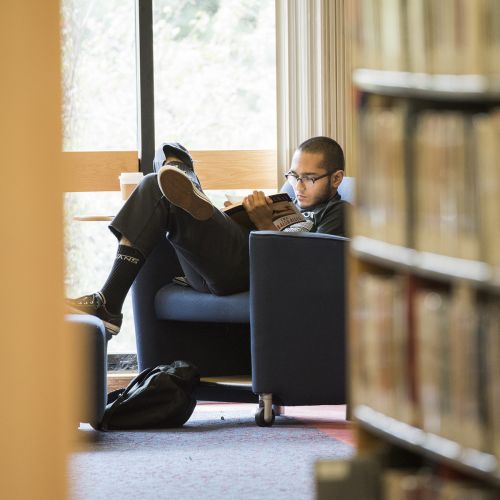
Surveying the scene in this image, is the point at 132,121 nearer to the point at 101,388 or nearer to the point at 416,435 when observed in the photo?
the point at 101,388

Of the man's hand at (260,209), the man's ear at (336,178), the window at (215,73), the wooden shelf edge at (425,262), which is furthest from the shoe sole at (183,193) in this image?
the wooden shelf edge at (425,262)

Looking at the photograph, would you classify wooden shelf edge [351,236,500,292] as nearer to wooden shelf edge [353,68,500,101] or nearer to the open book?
wooden shelf edge [353,68,500,101]

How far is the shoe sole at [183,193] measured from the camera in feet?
11.2

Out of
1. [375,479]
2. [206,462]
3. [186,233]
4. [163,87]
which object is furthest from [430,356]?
[163,87]

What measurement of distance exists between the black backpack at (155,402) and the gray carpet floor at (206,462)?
1.9 inches

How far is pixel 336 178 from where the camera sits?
3.93 m

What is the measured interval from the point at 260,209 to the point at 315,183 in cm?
26

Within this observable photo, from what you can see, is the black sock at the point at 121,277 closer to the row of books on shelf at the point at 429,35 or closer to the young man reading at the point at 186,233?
the young man reading at the point at 186,233

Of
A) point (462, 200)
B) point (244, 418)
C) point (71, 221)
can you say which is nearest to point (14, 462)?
point (462, 200)

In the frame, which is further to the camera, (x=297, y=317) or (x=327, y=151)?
(x=327, y=151)

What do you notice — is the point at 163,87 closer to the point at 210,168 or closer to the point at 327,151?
the point at 210,168

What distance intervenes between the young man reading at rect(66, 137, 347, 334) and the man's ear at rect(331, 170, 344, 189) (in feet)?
0.37

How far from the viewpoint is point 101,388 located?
3.20m

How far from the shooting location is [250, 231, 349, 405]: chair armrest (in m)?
3.40
